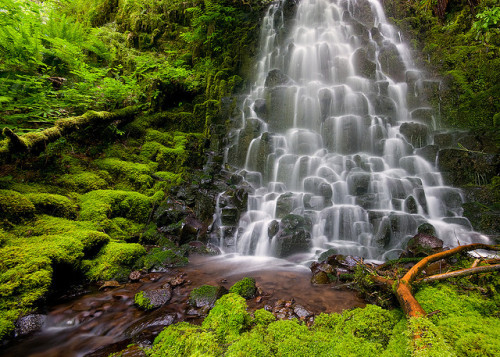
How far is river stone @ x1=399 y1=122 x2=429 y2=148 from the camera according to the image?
9273 mm

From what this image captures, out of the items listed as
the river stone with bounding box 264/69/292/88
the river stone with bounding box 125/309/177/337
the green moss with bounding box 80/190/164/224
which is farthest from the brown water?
the river stone with bounding box 264/69/292/88

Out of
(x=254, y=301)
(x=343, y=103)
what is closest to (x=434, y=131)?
(x=343, y=103)

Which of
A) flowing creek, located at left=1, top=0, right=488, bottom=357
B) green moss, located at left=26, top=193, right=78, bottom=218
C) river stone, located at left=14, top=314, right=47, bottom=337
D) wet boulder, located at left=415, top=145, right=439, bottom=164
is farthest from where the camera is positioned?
wet boulder, located at left=415, top=145, right=439, bottom=164

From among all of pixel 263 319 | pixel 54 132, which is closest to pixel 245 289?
pixel 263 319

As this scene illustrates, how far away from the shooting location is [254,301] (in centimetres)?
372

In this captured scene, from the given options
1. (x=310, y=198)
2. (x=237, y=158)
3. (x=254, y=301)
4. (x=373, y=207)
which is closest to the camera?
(x=254, y=301)

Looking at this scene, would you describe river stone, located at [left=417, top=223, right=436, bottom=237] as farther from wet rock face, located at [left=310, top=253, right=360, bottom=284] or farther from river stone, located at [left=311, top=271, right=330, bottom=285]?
river stone, located at [left=311, top=271, right=330, bottom=285]

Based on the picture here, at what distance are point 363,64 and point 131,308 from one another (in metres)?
14.7

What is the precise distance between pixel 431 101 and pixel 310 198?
8.18m

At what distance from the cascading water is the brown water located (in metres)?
1.86

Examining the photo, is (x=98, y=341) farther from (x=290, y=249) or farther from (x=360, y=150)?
(x=360, y=150)

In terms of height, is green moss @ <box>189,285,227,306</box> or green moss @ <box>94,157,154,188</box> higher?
green moss @ <box>94,157,154,188</box>

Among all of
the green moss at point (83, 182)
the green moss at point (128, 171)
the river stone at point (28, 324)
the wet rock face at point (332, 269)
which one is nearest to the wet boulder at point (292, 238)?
the wet rock face at point (332, 269)

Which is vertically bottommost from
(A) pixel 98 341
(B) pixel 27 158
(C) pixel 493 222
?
(A) pixel 98 341
